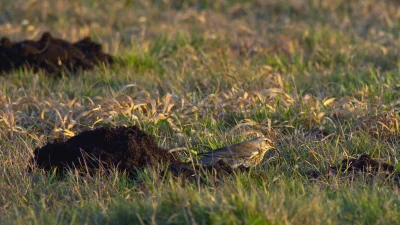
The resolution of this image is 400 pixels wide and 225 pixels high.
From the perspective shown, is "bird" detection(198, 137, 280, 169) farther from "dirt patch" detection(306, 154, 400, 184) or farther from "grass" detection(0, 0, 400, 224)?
"dirt patch" detection(306, 154, 400, 184)

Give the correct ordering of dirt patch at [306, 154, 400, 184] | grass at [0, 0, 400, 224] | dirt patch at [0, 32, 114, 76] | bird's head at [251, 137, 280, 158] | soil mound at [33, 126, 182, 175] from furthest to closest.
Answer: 1. dirt patch at [0, 32, 114, 76]
2. bird's head at [251, 137, 280, 158]
3. soil mound at [33, 126, 182, 175]
4. dirt patch at [306, 154, 400, 184]
5. grass at [0, 0, 400, 224]

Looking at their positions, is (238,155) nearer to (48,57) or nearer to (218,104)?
(218,104)

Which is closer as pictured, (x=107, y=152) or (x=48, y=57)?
(x=107, y=152)

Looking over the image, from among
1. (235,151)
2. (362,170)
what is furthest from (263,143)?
(362,170)

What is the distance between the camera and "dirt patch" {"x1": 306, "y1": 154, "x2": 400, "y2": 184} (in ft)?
17.7

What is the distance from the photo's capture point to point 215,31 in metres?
10.7

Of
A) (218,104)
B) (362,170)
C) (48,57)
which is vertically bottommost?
(48,57)

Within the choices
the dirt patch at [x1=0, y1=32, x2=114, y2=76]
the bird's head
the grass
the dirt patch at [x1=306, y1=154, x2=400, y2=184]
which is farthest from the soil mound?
the dirt patch at [x1=0, y1=32, x2=114, y2=76]

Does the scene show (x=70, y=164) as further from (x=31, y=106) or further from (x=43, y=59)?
(x=43, y=59)

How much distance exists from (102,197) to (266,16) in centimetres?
777

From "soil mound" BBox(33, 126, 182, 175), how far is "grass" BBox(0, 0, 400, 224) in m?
0.19

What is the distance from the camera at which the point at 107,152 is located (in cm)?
570

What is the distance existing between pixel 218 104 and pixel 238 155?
1500mm

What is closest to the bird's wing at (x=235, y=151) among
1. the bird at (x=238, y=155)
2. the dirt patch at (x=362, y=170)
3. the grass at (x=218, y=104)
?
the bird at (x=238, y=155)
